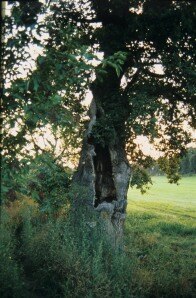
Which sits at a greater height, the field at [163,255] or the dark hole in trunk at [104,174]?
the dark hole in trunk at [104,174]

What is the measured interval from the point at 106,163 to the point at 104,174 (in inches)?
18.0

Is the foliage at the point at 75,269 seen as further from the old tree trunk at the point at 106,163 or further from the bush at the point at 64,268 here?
the old tree trunk at the point at 106,163

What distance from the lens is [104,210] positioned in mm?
13289

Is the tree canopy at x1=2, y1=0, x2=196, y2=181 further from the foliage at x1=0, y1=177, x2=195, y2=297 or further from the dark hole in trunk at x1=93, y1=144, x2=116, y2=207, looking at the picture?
the foliage at x1=0, y1=177, x2=195, y2=297

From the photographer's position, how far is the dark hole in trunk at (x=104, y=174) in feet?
45.1

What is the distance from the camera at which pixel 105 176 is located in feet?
45.6

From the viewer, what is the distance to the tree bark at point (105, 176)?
43.5 ft

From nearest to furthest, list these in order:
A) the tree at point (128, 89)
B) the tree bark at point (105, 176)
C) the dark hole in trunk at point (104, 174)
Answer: the tree at point (128, 89) < the tree bark at point (105, 176) < the dark hole in trunk at point (104, 174)

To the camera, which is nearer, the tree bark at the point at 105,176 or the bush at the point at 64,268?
the bush at the point at 64,268

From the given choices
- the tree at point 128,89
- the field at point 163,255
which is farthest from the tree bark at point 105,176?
the field at point 163,255

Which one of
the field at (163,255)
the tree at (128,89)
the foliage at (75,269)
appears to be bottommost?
the field at (163,255)

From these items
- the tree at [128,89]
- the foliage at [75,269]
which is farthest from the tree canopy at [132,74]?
the foliage at [75,269]

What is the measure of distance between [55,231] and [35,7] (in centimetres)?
727

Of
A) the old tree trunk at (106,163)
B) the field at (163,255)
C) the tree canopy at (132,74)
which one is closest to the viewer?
the tree canopy at (132,74)
